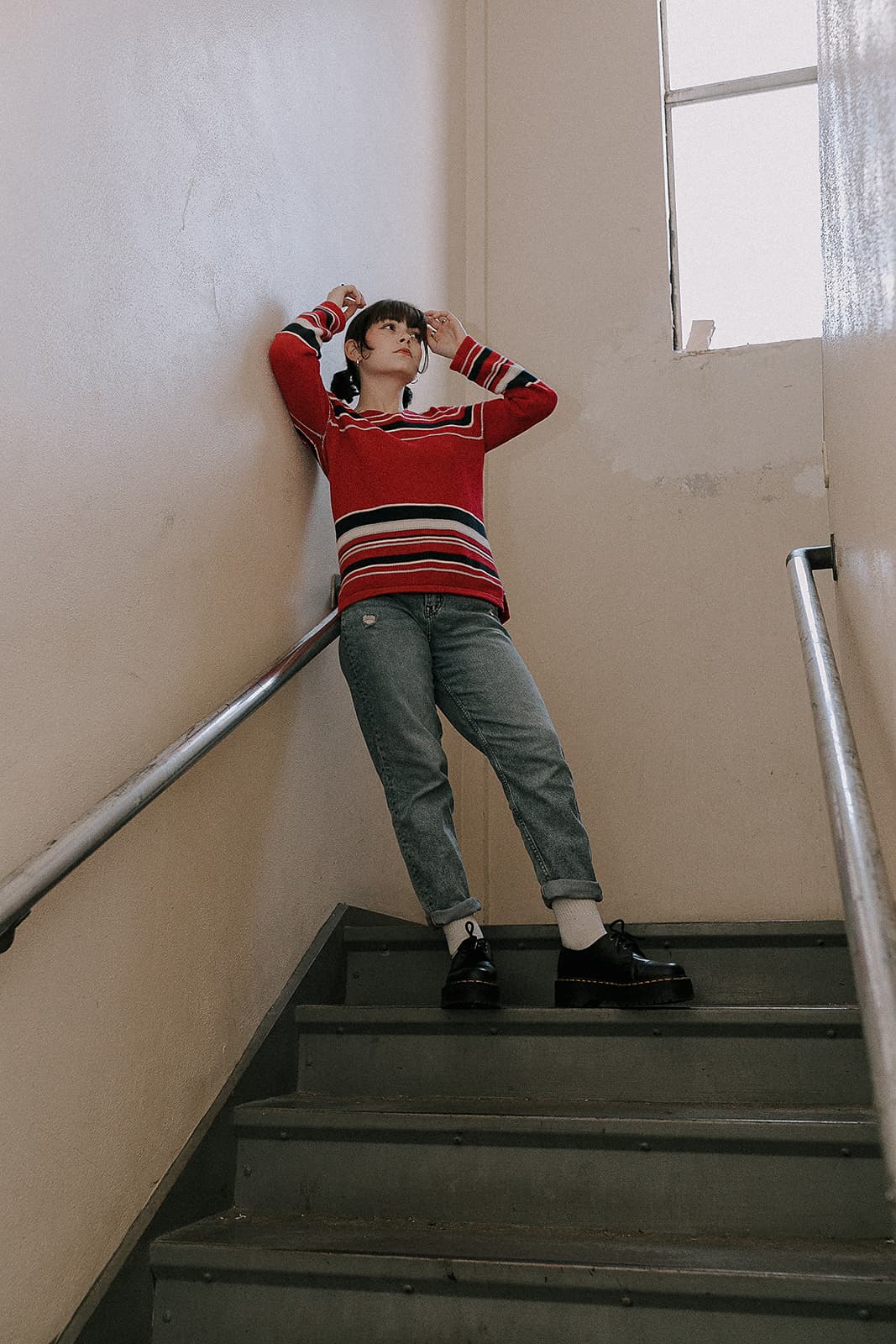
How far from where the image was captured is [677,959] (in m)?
1.99

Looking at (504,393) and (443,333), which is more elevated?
(443,333)

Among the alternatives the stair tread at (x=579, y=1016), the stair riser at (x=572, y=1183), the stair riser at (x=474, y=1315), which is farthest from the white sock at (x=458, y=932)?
the stair riser at (x=474, y=1315)

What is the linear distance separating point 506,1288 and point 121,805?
0.70 meters

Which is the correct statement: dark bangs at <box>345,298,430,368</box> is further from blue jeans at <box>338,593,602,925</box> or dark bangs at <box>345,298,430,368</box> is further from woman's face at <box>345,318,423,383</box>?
blue jeans at <box>338,593,602,925</box>

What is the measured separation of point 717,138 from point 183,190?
2177mm

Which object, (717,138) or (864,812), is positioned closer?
(864,812)

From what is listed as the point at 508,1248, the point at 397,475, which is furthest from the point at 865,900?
the point at 397,475

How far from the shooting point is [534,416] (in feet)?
7.44

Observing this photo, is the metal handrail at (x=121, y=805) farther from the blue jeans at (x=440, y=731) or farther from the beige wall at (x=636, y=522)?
the beige wall at (x=636, y=522)

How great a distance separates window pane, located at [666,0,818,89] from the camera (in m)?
3.42

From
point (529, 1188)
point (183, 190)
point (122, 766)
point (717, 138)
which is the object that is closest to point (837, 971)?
point (529, 1188)

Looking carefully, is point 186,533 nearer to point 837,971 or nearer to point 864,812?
point 864,812

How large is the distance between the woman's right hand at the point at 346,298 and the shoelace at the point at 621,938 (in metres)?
1.26

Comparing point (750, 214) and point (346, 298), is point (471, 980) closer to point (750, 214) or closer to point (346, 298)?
point (346, 298)
